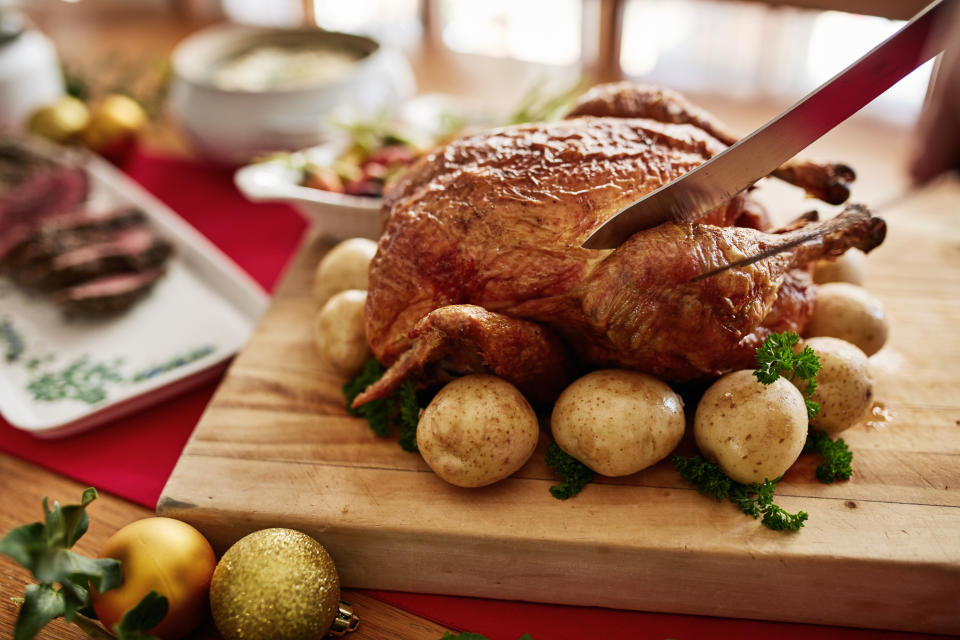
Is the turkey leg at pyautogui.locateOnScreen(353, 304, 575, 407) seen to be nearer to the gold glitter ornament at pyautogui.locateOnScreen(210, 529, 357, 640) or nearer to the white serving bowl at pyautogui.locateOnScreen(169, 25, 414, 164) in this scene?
the gold glitter ornament at pyautogui.locateOnScreen(210, 529, 357, 640)

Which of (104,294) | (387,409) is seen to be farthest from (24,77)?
(387,409)

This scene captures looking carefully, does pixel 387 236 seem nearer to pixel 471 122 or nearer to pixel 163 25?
pixel 471 122

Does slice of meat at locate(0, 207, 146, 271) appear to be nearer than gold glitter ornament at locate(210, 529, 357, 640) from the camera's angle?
No

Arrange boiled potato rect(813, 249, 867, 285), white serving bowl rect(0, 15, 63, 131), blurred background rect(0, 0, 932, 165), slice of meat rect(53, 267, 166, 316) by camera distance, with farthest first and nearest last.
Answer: blurred background rect(0, 0, 932, 165) < white serving bowl rect(0, 15, 63, 131) < slice of meat rect(53, 267, 166, 316) < boiled potato rect(813, 249, 867, 285)

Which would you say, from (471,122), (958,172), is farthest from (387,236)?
(958,172)

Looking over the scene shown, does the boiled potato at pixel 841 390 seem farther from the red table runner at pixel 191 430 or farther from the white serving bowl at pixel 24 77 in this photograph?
the white serving bowl at pixel 24 77

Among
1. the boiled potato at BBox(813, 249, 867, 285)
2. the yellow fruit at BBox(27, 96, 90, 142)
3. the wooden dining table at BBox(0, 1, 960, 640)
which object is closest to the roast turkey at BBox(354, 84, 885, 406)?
the boiled potato at BBox(813, 249, 867, 285)

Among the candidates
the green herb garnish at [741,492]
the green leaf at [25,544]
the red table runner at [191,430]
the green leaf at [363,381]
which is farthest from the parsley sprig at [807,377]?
the green leaf at [25,544]
